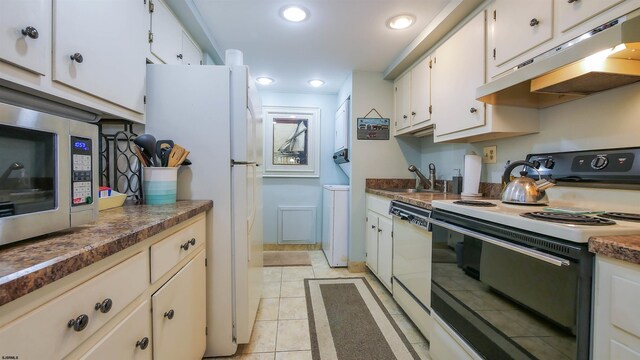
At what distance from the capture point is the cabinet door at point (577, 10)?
986 mm

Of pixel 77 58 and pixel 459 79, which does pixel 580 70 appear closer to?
pixel 459 79

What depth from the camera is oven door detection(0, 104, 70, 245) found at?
1.90 feet

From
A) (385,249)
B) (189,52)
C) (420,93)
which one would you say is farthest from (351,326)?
(189,52)

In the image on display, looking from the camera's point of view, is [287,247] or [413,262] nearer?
[413,262]

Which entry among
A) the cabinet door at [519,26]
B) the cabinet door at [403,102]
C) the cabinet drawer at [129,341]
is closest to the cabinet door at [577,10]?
the cabinet door at [519,26]

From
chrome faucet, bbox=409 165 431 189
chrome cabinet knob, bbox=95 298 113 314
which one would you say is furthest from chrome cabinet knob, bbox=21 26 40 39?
chrome faucet, bbox=409 165 431 189

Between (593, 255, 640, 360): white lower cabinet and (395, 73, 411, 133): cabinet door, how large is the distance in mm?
1992

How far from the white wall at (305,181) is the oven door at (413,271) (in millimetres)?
1749

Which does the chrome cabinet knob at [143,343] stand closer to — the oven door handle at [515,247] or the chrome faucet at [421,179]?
the oven door handle at [515,247]

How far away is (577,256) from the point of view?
756 mm

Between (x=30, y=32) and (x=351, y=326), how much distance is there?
6.89 ft

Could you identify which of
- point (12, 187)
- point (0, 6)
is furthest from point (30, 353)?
point (0, 6)

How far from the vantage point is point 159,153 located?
1.34 metres

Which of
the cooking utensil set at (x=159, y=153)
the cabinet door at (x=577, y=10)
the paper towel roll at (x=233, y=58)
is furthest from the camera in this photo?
the paper towel roll at (x=233, y=58)
